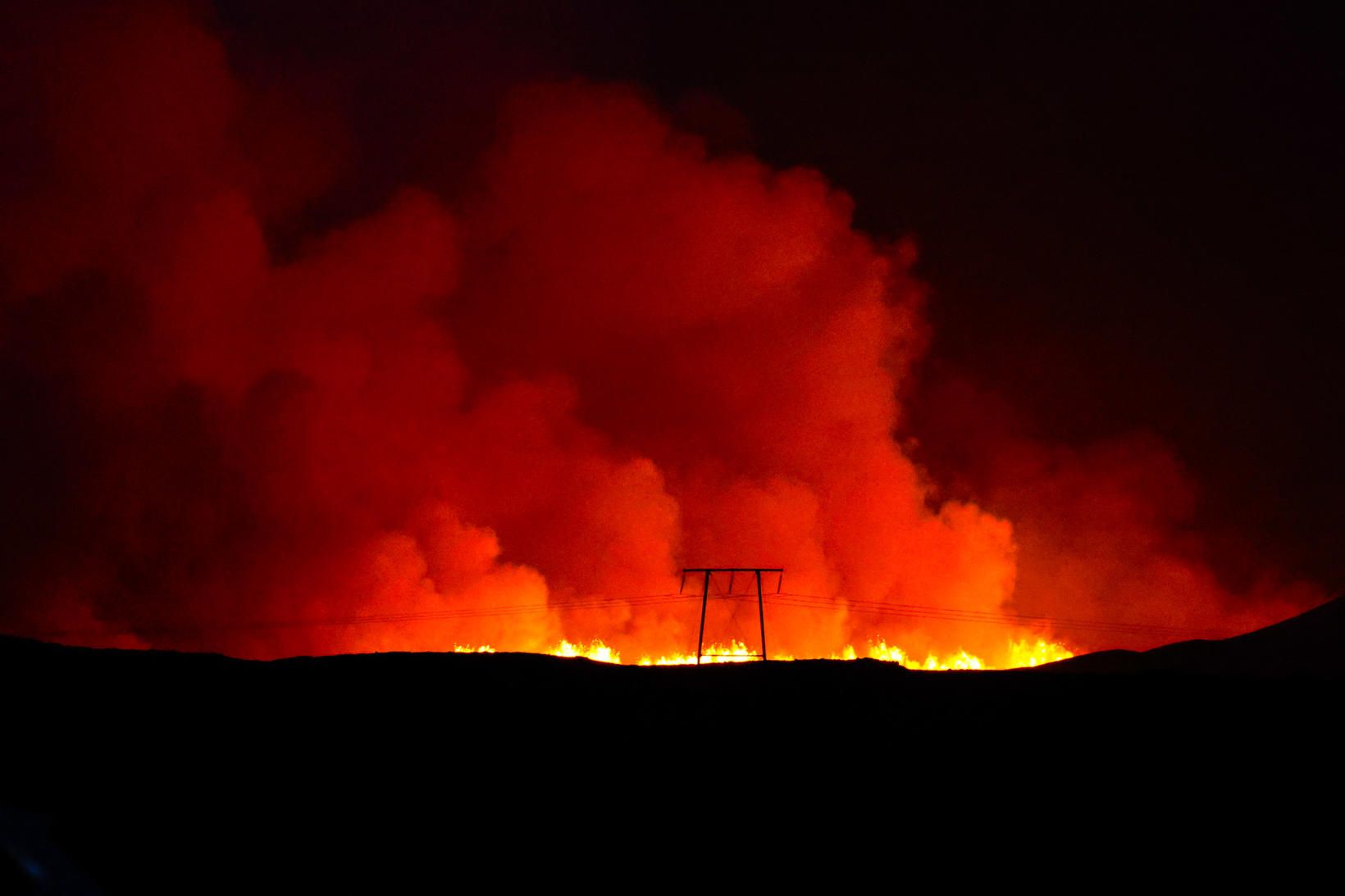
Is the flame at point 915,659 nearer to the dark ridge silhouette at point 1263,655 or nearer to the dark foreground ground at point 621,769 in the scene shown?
the dark ridge silhouette at point 1263,655

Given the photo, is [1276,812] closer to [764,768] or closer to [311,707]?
[764,768]

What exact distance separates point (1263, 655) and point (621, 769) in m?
25.9

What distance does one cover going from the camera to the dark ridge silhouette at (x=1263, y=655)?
28109 mm

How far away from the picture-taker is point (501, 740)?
14641 millimetres

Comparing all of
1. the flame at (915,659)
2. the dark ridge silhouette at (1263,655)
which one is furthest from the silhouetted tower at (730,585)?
the dark ridge silhouette at (1263,655)

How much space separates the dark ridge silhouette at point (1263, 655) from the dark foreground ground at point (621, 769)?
11.4m

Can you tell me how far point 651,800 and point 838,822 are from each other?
2.51 m

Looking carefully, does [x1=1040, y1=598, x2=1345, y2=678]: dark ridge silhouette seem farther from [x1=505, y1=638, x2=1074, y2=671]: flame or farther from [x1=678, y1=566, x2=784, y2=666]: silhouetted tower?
[x1=505, y1=638, x2=1074, y2=671]: flame

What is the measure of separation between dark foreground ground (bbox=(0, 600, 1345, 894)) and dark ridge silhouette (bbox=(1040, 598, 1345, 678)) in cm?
1139

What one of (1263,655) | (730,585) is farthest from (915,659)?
(1263,655)

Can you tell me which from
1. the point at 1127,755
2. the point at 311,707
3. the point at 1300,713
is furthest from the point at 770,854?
the point at 1300,713

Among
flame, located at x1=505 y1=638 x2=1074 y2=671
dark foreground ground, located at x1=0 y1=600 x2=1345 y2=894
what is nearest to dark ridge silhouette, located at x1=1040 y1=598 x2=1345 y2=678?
dark foreground ground, located at x1=0 y1=600 x2=1345 y2=894

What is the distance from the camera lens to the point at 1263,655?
30672mm

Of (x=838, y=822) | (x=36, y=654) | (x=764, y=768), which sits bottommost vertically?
(x=838, y=822)
